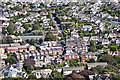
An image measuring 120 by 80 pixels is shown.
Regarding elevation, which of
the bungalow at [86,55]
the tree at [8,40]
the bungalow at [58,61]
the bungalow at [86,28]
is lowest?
the bungalow at [86,28]

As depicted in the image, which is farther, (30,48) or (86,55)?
(30,48)

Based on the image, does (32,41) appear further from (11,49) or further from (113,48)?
(113,48)

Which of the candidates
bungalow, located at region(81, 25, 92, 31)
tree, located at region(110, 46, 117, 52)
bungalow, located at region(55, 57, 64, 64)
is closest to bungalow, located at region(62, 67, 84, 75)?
bungalow, located at region(55, 57, 64, 64)

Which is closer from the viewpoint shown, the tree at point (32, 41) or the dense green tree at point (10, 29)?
the tree at point (32, 41)

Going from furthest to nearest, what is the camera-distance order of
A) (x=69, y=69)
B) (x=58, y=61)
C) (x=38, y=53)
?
(x=38, y=53) < (x=58, y=61) < (x=69, y=69)

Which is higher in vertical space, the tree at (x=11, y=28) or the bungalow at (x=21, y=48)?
the tree at (x=11, y=28)

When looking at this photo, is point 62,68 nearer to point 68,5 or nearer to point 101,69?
point 101,69

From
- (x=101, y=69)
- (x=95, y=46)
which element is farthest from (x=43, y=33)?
(x=101, y=69)

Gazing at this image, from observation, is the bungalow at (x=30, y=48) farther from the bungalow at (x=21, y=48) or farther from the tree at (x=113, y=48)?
the tree at (x=113, y=48)

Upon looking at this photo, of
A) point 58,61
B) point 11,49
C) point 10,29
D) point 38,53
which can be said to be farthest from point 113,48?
point 10,29

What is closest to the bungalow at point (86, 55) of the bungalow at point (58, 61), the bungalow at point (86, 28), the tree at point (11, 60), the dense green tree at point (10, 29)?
the bungalow at point (58, 61)

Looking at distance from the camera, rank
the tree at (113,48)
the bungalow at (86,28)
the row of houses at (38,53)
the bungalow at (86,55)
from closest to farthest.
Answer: the row of houses at (38,53) → the bungalow at (86,55) → the tree at (113,48) → the bungalow at (86,28)

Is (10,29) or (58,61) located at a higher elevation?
(10,29)

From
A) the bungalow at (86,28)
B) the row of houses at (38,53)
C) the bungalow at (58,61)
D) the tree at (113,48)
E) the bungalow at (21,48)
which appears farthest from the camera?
the bungalow at (86,28)
